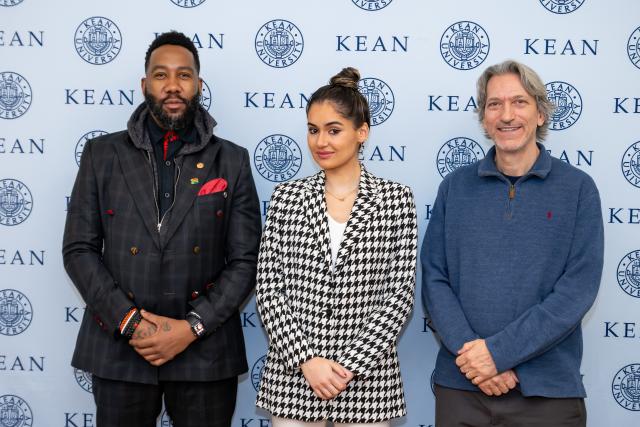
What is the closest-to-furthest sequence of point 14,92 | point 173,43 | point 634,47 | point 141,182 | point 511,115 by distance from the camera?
point 511,115 < point 141,182 < point 173,43 < point 634,47 < point 14,92

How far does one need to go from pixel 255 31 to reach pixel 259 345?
139 cm

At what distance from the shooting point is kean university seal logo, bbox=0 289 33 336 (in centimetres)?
293

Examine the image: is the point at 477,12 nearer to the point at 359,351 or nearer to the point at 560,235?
the point at 560,235

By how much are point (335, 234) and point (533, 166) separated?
0.72 meters

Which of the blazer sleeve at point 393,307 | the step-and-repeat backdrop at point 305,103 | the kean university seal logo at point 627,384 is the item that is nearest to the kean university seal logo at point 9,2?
the step-and-repeat backdrop at point 305,103

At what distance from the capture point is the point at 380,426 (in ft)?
7.11

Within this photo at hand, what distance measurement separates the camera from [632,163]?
Result: 9.23 feet

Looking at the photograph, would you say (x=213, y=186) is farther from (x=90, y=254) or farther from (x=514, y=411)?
(x=514, y=411)

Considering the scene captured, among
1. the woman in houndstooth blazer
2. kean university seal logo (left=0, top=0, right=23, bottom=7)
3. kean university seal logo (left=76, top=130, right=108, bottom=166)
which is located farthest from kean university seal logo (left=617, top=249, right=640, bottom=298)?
kean university seal logo (left=0, top=0, right=23, bottom=7)

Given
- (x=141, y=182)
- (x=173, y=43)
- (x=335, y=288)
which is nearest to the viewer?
(x=335, y=288)

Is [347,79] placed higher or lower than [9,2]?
lower

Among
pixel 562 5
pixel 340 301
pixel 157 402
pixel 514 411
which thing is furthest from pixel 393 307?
pixel 562 5

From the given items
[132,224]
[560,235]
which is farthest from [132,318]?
[560,235]

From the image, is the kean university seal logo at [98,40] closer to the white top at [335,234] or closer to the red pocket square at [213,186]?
the red pocket square at [213,186]
